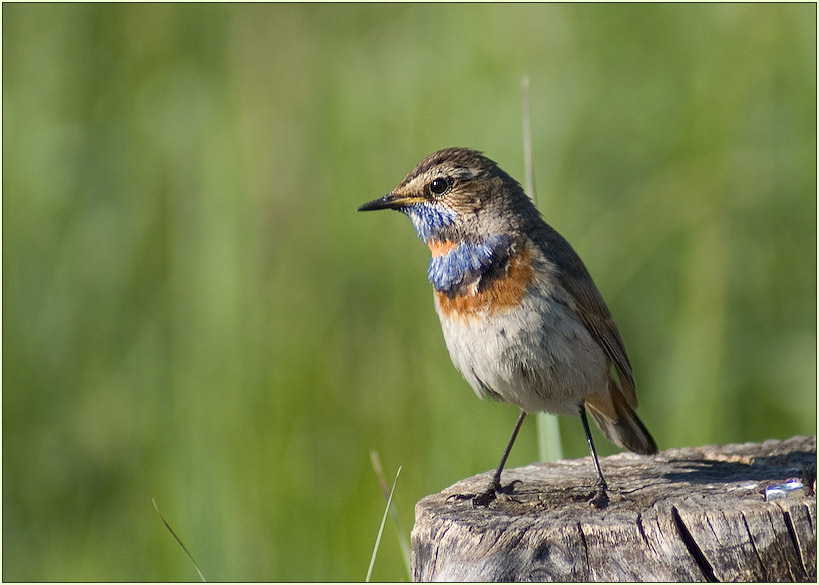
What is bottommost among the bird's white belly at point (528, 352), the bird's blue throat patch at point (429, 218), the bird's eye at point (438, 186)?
the bird's white belly at point (528, 352)

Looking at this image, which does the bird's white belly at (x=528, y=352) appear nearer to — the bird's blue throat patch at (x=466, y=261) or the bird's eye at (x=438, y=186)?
the bird's blue throat patch at (x=466, y=261)

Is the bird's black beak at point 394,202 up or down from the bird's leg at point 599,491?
up

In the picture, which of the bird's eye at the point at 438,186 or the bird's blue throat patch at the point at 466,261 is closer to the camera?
the bird's blue throat patch at the point at 466,261

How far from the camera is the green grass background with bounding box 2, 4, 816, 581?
258 inches

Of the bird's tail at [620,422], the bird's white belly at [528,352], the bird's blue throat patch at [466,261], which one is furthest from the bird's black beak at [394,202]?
the bird's tail at [620,422]

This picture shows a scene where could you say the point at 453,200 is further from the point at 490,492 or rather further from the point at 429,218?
the point at 490,492

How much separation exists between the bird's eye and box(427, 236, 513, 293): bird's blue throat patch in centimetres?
25

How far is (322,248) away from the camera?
26.1ft

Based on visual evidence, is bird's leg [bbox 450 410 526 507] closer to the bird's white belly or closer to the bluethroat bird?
the bluethroat bird

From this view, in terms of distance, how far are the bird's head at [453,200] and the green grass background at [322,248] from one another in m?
1.80

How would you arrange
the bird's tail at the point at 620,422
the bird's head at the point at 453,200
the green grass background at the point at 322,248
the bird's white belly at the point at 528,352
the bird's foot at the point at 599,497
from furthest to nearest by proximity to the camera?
the green grass background at the point at 322,248 → the bird's tail at the point at 620,422 → the bird's head at the point at 453,200 → the bird's white belly at the point at 528,352 → the bird's foot at the point at 599,497

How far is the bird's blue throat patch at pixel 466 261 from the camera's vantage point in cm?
490

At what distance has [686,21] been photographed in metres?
8.52

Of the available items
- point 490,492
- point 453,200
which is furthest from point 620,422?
point 453,200
